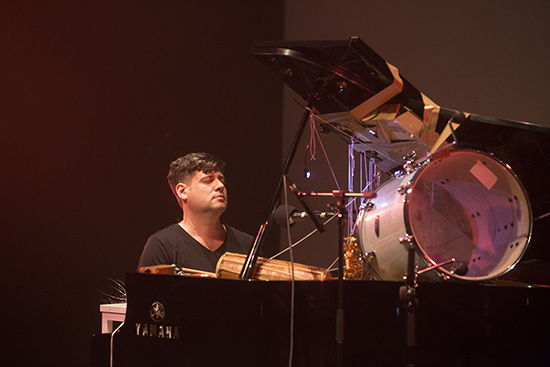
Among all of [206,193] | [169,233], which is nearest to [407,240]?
[206,193]

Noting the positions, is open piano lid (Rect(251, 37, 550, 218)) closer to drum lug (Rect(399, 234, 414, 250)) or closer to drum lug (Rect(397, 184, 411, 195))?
drum lug (Rect(397, 184, 411, 195))

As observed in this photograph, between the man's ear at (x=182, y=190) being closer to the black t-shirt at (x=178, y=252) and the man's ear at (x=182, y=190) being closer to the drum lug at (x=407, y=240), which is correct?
the black t-shirt at (x=178, y=252)

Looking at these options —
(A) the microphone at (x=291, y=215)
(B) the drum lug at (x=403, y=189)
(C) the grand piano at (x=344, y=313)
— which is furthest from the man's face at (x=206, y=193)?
(B) the drum lug at (x=403, y=189)

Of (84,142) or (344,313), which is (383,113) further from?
(84,142)

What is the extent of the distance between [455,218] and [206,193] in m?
1.22

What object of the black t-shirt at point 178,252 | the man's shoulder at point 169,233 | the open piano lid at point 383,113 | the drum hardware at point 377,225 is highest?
the open piano lid at point 383,113

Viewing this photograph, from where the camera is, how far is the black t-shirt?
2.30 m

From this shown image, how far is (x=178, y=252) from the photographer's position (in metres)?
2.35

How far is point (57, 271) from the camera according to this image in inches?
105

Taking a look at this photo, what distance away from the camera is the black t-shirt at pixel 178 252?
7.55 feet

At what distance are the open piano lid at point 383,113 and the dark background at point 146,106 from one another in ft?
1.57

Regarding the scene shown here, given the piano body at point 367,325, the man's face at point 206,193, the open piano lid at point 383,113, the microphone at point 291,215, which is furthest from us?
the man's face at point 206,193

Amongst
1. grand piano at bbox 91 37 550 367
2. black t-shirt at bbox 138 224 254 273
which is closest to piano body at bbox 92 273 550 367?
grand piano at bbox 91 37 550 367

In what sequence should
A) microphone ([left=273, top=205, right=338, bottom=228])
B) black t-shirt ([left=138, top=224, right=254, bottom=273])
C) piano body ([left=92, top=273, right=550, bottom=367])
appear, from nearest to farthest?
piano body ([left=92, top=273, right=550, bottom=367]), microphone ([left=273, top=205, right=338, bottom=228]), black t-shirt ([left=138, top=224, right=254, bottom=273])
